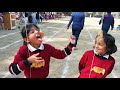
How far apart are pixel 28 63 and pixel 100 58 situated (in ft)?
1.42

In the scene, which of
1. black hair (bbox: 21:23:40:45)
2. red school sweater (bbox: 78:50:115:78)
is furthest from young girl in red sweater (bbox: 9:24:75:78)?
red school sweater (bbox: 78:50:115:78)

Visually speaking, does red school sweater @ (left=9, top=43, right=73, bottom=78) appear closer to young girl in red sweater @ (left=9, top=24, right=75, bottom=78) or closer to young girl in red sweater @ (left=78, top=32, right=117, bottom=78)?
young girl in red sweater @ (left=9, top=24, right=75, bottom=78)

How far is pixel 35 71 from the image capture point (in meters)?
1.65

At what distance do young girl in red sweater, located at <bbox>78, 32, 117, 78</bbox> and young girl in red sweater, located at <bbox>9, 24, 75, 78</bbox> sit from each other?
0.48 ft

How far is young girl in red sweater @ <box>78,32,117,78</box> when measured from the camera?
159 centimetres

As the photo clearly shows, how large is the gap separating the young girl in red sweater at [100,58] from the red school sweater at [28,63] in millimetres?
149

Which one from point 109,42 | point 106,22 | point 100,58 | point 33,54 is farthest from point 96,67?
point 33,54

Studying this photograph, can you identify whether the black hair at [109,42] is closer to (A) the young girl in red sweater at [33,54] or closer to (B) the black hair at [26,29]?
(A) the young girl in red sweater at [33,54]

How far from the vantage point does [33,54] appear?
5.33 feet

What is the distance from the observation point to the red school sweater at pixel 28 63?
1584 mm

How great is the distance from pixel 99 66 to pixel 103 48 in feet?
0.37

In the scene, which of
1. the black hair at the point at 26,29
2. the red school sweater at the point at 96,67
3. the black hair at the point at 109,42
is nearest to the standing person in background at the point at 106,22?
the black hair at the point at 109,42
